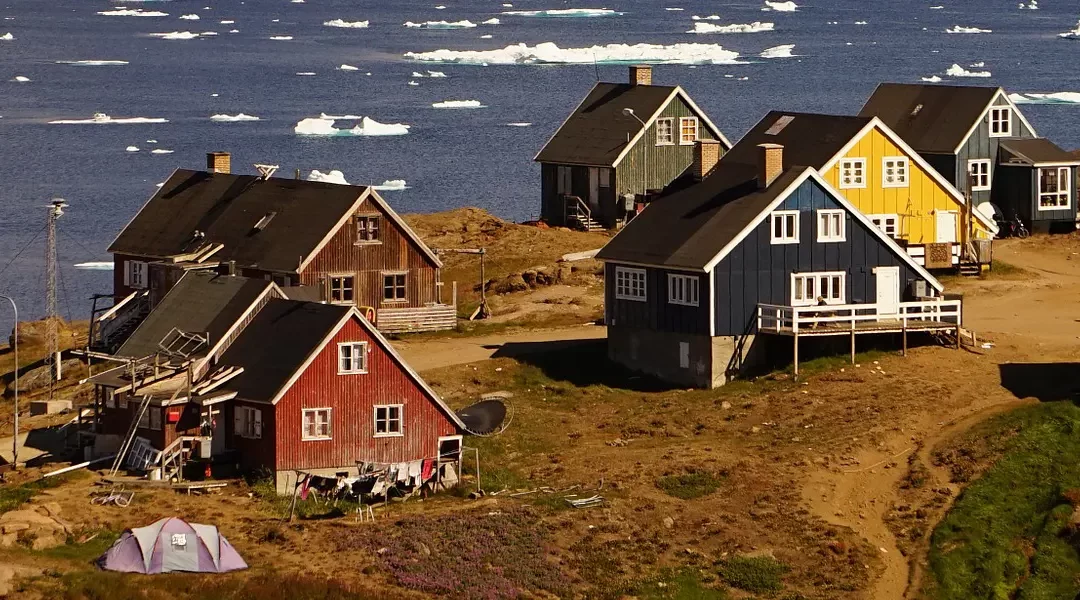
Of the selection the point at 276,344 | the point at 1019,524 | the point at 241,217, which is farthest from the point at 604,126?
the point at 1019,524

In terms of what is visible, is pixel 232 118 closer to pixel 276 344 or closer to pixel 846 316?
pixel 846 316

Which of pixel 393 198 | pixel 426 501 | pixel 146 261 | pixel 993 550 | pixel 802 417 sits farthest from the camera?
pixel 393 198

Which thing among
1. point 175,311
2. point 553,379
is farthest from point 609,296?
point 175,311

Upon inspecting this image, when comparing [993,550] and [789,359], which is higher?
[789,359]

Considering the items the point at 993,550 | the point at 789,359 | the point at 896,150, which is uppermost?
the point at 896,150

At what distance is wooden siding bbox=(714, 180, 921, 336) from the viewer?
2281 inches

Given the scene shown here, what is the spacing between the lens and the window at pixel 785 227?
5831cm

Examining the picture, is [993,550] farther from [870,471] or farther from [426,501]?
[426,501]

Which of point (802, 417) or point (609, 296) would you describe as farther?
point (609, 296)

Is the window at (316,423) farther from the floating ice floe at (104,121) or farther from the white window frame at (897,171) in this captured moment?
the floating ice floe at (104,121)

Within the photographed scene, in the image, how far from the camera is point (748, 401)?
55.7 m

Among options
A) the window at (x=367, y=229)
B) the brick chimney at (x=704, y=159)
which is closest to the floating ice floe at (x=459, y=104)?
the window at (x=367, y=229)

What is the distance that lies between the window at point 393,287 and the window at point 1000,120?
81.1 ft

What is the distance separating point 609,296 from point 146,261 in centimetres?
1542
